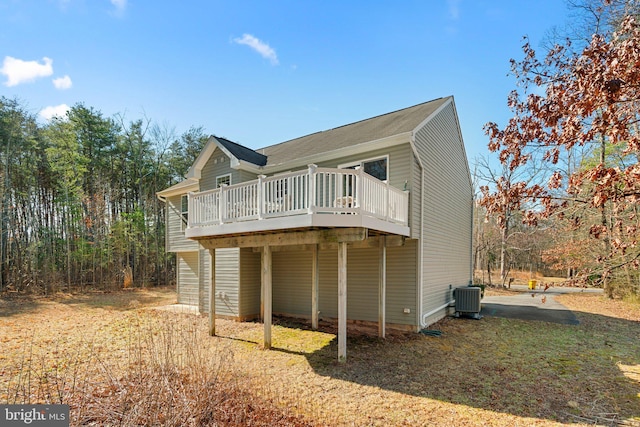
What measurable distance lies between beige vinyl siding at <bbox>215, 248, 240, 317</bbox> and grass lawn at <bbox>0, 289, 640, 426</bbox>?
0.84m

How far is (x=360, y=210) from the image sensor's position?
20.7 feet

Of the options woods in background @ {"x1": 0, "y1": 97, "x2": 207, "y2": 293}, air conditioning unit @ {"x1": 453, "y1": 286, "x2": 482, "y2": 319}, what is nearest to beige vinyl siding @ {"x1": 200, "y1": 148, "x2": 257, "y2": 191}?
air conditioning unit @ {"x1": 453, "y1": 286, "x2": 482, "y2": 319}

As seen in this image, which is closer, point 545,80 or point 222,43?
point 545,80

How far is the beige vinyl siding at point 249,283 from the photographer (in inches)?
405

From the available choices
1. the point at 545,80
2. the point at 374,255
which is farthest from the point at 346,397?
the point at 545,80

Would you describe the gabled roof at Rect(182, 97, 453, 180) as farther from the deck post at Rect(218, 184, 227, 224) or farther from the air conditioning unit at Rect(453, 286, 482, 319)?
the air conditioning unit at Rect(453, 286, 482, 319)

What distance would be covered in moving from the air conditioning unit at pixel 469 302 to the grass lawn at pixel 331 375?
1.96 feet

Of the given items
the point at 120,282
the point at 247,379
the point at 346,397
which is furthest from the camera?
the point at 120,282

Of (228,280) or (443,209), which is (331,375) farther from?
(443,209)

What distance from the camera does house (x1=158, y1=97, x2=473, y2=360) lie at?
6594mm

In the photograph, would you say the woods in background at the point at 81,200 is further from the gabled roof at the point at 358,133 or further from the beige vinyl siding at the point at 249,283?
the gabled roof at the point at 358,133

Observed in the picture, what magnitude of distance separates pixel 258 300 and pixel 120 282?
1327 cm

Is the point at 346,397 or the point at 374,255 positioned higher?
the point at 374,255

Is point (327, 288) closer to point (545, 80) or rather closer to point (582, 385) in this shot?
point (582, 385)
